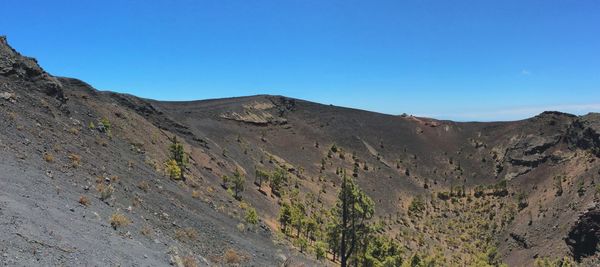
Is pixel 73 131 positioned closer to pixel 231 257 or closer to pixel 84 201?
pixel 84 201

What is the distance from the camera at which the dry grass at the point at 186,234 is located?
17.8m

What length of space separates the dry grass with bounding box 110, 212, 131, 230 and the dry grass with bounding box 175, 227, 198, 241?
2.75 meters

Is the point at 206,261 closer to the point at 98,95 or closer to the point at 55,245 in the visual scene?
the point at 55,245

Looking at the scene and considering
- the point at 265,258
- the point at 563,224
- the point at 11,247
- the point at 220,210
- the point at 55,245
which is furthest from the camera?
the point at 563,224

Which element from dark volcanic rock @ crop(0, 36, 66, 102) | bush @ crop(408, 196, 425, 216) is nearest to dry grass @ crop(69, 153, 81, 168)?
dark volcanic rock @ crop(0, 36, 66, 102)

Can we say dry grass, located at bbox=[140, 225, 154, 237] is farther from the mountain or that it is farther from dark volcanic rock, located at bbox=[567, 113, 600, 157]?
dark volcanic rock, located at bbox=[567, 113, 600, 157]

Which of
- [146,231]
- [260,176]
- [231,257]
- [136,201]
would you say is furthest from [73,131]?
[260,176]

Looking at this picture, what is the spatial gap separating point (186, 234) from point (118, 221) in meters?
4.16

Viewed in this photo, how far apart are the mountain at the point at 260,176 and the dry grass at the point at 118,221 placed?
0.18 ft

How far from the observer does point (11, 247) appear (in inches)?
376

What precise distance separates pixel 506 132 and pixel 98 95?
2911 inches

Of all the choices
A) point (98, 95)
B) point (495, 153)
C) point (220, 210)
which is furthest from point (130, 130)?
point (495, 153)

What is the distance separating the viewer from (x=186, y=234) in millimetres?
18594

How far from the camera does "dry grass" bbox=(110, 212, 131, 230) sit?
578 inches
